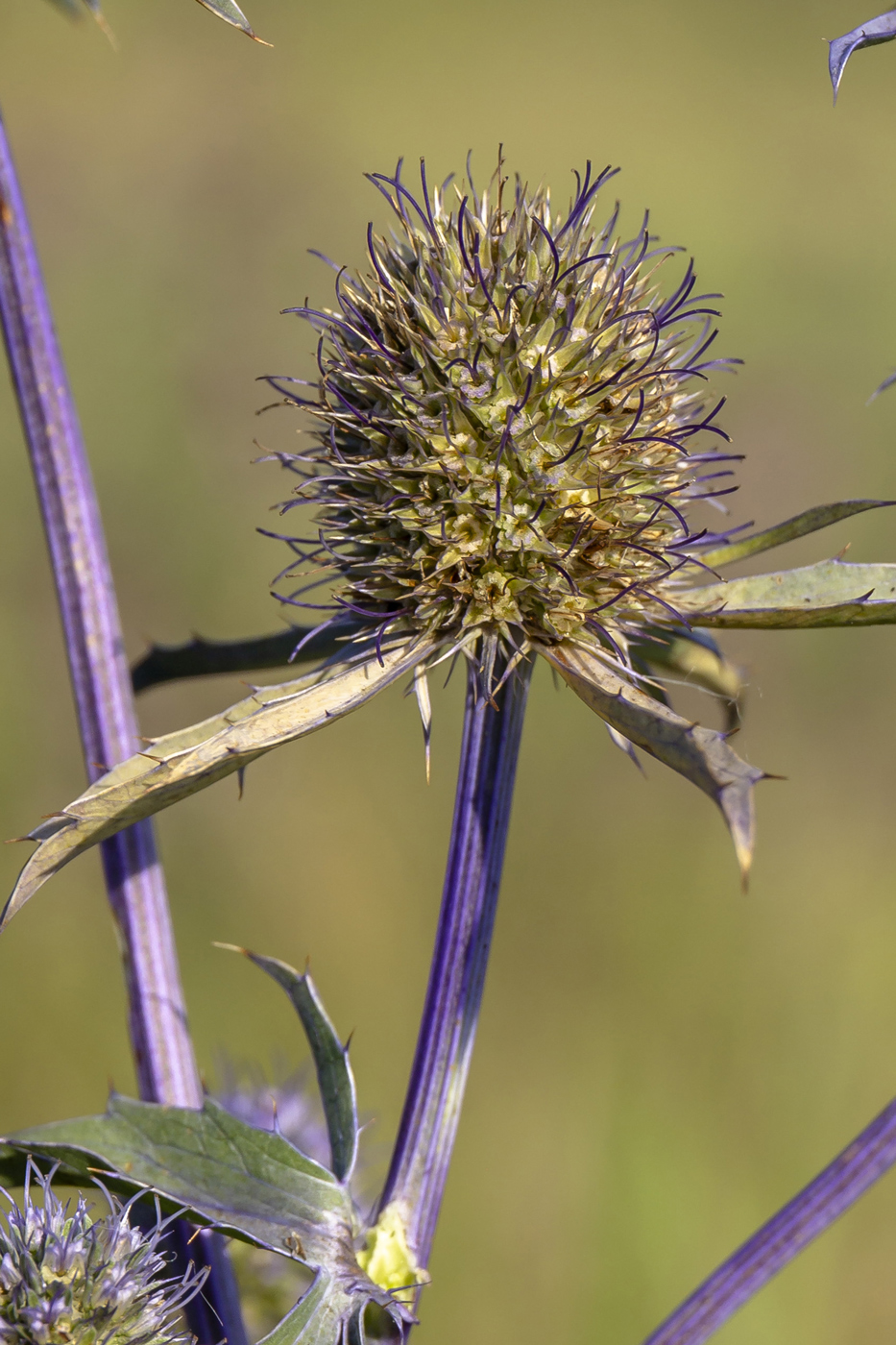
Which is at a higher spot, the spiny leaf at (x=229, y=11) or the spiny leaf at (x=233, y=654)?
the spiny leaf at (x=229, y=11)

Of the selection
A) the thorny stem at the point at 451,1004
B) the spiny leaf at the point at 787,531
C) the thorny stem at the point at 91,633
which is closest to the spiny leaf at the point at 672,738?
the thorny stem at the point at 451,1004

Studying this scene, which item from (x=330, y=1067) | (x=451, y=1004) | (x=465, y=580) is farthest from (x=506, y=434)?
(x=330, y=1067)

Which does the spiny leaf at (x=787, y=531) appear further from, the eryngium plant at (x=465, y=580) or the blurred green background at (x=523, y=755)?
the blurred green background at (x=523, y=755)

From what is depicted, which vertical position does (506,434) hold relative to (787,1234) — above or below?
above

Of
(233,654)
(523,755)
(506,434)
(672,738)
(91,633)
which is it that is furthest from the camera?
(523,755)

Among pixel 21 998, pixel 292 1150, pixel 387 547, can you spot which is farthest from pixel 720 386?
pixel 292 1150

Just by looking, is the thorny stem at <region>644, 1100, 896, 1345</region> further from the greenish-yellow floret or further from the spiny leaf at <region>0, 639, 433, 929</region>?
the spiny leaf at <region>0, 639, 433, 929</region>

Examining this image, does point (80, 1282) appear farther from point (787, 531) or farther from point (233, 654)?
point (787, 531)
